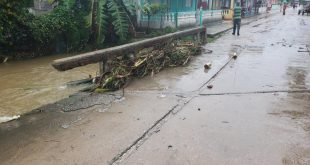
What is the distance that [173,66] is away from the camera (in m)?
10.6

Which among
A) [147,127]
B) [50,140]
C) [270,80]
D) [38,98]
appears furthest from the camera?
[270,80]

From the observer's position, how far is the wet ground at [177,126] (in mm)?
4555

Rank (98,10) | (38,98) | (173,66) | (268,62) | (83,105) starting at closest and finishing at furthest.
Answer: (83,105) → (38,98) → (173,66) → (268,62) → (98,10)

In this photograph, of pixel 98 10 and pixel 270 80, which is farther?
pixel 98 10

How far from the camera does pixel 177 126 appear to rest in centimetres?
557

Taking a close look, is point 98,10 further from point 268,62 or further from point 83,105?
point 83,105

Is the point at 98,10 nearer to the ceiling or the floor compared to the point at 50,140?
nearer to the ceiling

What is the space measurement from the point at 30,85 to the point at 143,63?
3113 millimetres

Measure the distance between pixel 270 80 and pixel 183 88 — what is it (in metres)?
2.33

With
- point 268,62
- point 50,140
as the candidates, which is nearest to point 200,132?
point 50,140

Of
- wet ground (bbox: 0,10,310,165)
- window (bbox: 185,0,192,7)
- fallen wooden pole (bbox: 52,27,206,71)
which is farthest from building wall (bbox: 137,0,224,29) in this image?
wet ground (bbox: 0,10,310,165)

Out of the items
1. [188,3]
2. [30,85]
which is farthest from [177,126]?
[188,3]

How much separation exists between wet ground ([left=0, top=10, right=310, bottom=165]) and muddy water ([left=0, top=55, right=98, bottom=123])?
3.45ft

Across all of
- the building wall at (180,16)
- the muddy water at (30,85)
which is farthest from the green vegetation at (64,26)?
the building wall at (180,16)
